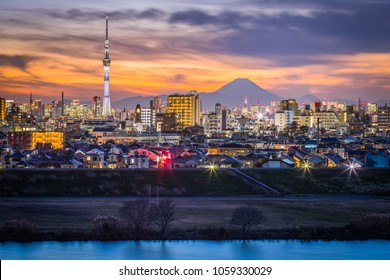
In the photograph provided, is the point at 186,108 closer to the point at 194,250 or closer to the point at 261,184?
the point at 261,184

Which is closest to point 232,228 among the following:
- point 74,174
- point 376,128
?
point 74,174

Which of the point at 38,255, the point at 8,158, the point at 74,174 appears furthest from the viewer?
the point at 8,158

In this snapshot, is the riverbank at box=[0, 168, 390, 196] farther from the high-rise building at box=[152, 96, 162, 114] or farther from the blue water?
the high-rise building at box=[152, 96, 162, 114]

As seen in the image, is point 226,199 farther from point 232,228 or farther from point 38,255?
point 38,255

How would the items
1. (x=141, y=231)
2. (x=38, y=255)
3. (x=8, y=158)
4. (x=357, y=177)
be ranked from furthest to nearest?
(x=8, y=158), (x=357, y=177), (x=141, y=231), (x=38, y=255)

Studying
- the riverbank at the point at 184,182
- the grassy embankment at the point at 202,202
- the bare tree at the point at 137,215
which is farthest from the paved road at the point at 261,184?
the bare tree at the point at 137,215

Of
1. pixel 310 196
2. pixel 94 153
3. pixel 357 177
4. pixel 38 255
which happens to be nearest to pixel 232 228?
pixel 38 255

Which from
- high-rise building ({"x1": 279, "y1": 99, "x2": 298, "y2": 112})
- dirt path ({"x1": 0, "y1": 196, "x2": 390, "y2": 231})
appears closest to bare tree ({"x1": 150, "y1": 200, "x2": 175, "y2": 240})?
dirt path ({"x1": 0, "y1": 196, "x2": 390, "y2": 231})

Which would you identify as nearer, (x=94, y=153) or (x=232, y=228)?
(x=232, y=228)
